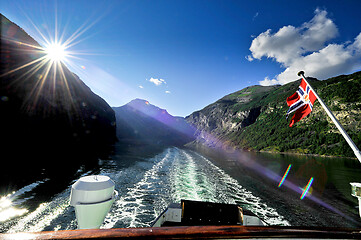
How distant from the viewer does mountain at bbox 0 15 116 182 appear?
30.3 metres

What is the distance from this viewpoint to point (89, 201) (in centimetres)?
342

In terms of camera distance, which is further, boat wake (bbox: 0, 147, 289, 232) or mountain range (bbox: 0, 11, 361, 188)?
mountain range (bbox: 0, 11, 361, 188)

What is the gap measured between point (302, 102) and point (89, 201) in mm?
9028

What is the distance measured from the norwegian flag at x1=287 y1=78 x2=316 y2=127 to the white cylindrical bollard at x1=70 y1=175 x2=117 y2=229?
24.8ft

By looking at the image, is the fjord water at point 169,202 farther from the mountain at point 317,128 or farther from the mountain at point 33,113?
the mountain at point 317,128

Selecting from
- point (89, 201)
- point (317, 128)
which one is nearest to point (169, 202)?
point (89, 201)

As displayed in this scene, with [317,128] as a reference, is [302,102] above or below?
below

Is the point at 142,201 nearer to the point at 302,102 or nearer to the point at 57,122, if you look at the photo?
the point at 302,102

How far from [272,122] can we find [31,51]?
5870 inches

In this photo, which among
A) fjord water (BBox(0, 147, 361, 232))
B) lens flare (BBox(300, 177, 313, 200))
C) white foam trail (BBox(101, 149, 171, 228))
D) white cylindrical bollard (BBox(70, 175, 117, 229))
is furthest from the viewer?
lens flare (BBox(300, 177, 313, 200))

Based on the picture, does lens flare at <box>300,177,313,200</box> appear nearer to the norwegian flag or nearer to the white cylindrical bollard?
the norwegian flag

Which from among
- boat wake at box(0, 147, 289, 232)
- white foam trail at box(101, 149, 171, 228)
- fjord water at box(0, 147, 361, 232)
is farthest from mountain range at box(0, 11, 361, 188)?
white foam trail at box(101, 149, 171, 228)

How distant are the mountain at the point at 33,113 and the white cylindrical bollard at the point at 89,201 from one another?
24969mm

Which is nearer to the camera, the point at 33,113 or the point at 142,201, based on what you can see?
the point at 142,201
